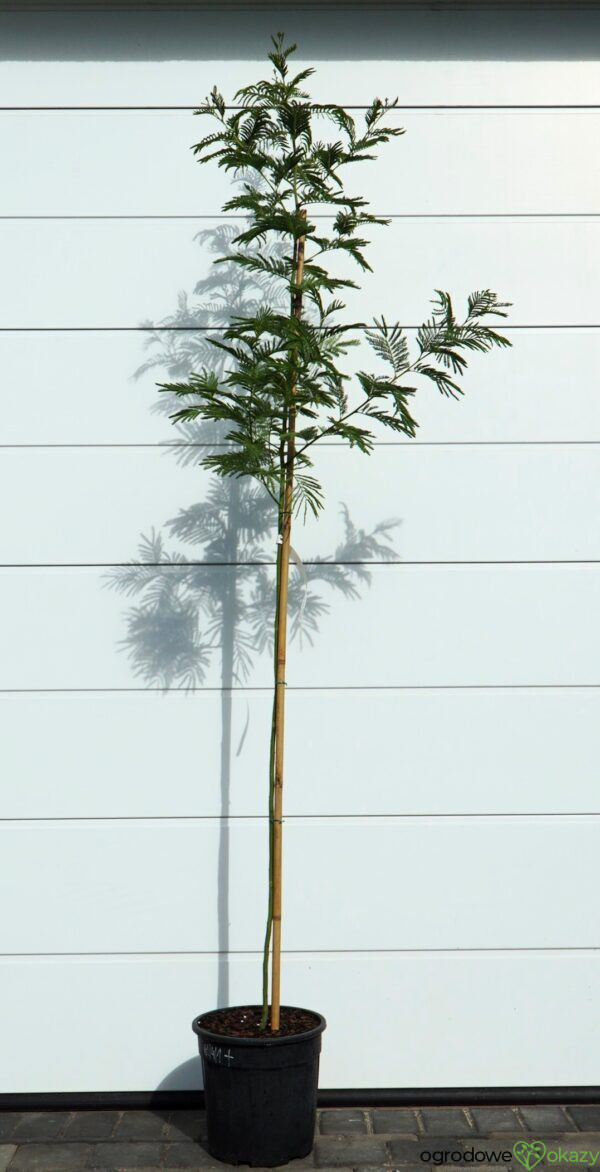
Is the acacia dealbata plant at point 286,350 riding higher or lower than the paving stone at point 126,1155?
higher

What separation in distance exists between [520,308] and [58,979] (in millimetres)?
2024

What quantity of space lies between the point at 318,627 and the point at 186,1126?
1.21 metres

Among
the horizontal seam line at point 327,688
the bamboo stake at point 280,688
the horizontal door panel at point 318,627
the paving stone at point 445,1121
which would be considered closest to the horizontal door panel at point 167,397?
the horizontal door panel at point 318,627

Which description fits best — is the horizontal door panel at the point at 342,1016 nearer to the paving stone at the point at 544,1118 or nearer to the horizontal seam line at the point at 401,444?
the paving stone at the point at 544,1118

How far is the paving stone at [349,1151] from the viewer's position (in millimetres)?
2557

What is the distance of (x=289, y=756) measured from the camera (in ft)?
9.70

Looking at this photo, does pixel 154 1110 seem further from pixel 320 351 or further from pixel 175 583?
pixel 320 351

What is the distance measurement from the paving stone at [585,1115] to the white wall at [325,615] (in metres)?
0.07

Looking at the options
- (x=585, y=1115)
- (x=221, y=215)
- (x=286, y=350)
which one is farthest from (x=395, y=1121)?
(x=221, y=215)

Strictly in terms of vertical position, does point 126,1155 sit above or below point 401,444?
below

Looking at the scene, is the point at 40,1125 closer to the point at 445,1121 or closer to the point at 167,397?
the point at 445,1121

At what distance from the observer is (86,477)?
299cm

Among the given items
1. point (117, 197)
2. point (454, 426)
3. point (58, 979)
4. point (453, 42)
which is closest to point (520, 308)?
point (454, 426)

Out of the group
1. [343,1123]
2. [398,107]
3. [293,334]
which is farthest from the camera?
[398,107]
